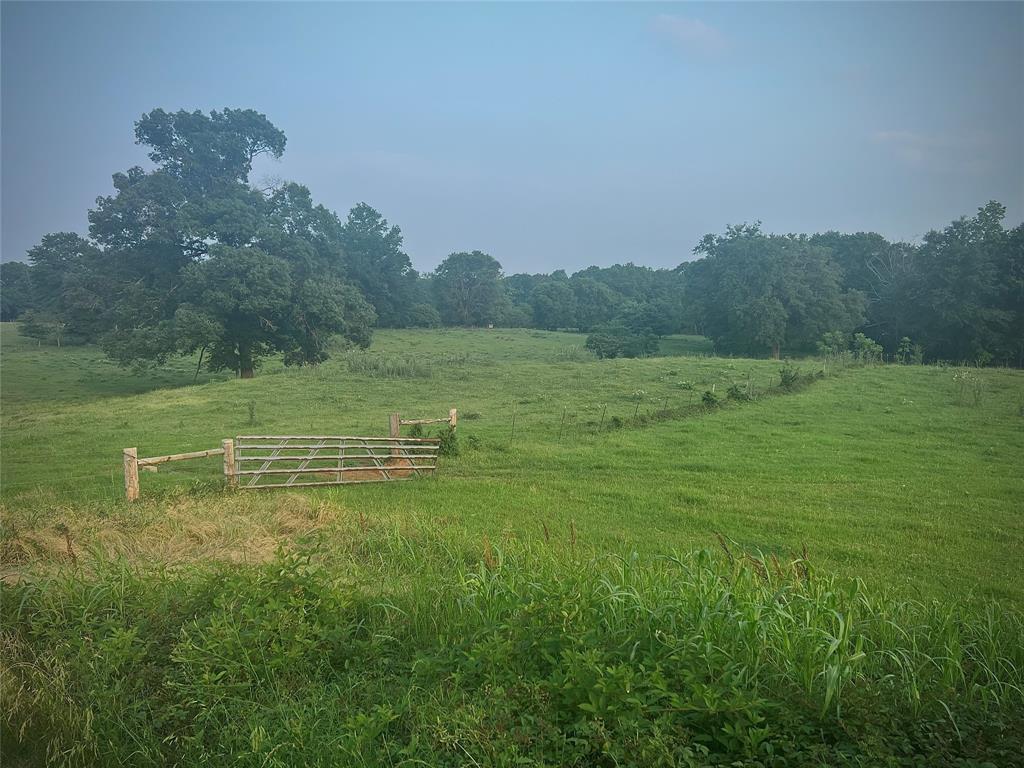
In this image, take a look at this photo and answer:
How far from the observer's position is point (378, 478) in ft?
40.7

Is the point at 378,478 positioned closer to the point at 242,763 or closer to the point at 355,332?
the point at 242,763

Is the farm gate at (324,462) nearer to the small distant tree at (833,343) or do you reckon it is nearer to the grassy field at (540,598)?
the grassy field at (540,598)

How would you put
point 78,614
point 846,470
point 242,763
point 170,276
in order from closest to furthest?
point 242,763 < point 78,614 < point 846,470 < point 170,276

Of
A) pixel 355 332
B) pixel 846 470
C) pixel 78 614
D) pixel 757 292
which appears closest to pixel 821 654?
pixel 78 614

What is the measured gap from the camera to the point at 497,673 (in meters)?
3.45

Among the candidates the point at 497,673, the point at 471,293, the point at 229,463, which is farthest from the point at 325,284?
the point at 471,293

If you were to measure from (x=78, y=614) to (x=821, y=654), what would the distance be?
4.92 m

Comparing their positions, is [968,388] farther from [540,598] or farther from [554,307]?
[554,307]

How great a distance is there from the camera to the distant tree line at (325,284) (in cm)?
2819

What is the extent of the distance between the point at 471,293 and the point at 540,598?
204 ft

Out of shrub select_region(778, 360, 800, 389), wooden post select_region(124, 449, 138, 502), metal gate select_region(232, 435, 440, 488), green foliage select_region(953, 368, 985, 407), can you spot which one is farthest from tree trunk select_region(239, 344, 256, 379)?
green foliage select_region(953, 368, 985, 407)

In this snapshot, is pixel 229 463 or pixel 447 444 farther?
pixel 447 444

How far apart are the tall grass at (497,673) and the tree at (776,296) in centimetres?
4006

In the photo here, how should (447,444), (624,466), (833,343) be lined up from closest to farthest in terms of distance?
(624,466), (447,444), (833,343)
